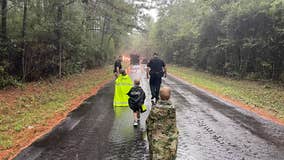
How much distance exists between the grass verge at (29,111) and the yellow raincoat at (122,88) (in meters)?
1.75

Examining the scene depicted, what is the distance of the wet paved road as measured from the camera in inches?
250

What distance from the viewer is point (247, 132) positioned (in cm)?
838

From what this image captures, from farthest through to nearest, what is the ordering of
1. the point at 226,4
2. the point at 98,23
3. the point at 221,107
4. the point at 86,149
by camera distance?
the point at 98,23 → the point at 226,4 → the point at 221,107 → the point at 86,149

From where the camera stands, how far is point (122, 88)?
11.6 meters

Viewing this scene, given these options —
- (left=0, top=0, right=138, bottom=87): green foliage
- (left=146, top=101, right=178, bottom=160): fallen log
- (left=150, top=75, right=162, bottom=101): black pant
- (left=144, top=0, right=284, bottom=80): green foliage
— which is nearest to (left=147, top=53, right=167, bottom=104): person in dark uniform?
(left=150, top=75, right=162, bottom=101): black pant

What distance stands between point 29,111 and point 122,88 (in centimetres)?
345

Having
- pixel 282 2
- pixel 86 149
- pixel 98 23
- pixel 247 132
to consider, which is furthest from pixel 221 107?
pixel 98 23

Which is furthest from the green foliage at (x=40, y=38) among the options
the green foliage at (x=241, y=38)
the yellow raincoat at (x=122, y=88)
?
the green foliage at (x=241, y=38)

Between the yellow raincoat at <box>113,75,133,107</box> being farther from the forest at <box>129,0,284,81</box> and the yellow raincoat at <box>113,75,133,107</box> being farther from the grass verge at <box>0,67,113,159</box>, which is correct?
the forest at <box>129,0,284,81</box>

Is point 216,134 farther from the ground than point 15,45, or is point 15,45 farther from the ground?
point 15,45

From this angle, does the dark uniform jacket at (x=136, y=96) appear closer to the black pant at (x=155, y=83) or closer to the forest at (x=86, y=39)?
the black pant at (x=155, y=83)

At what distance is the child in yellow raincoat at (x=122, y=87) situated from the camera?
11.4 metres

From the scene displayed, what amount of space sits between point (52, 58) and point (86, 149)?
16586 millimetres

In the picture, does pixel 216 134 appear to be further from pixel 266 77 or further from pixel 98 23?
pixel 98 23
